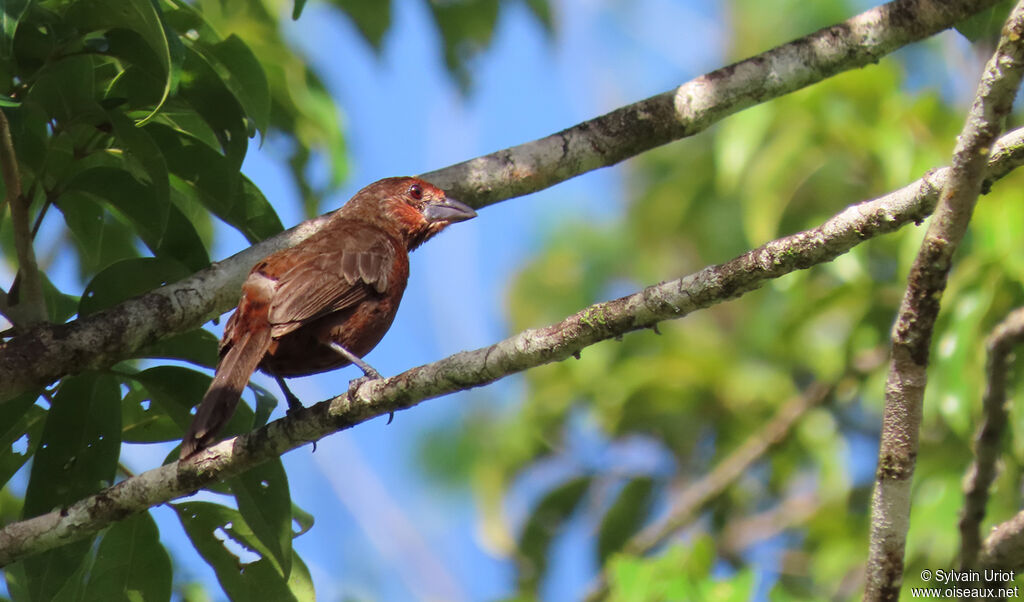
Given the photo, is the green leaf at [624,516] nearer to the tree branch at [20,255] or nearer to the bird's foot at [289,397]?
the bird's foot at [289,397]

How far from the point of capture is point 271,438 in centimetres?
288

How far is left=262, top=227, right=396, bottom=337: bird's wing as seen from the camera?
139 inches

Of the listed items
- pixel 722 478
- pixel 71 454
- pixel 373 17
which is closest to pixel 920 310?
pixel 71 454

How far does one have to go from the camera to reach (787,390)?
6.21 meters

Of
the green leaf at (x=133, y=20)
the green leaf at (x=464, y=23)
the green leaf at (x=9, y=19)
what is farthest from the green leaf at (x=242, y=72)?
the green leaf at (x=464, y=23)

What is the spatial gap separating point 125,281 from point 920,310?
2189 mm

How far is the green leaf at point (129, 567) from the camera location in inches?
121

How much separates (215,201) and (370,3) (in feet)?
5.15

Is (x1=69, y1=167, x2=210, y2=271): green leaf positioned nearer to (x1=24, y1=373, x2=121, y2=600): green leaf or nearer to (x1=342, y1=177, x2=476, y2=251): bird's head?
(x1=24, y1=373, x2=121, y2=600): green leaf

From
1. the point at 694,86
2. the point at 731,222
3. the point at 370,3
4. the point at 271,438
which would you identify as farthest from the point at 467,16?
the point at 731,222

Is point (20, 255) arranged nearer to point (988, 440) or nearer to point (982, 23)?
point (988, 440)

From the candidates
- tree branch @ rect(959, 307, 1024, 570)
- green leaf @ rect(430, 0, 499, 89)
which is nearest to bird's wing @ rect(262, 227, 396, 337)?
green leaf @ rect(430, 0, 499, 89)

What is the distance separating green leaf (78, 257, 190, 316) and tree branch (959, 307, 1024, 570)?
2.48 metres

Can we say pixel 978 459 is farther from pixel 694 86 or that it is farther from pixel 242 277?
pixel 242 277
